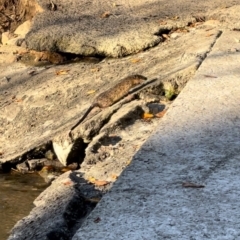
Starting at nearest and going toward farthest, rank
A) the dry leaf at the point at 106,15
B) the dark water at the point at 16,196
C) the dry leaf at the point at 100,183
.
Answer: the dry leaf at the point at 100,183, the dark water at the point at 16,196, the dry leaf at the point at 106,15

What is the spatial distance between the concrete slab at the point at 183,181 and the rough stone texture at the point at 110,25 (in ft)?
9.40

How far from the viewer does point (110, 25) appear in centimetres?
757

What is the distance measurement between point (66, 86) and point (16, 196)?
2.07m

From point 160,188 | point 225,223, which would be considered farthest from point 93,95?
point 225,223

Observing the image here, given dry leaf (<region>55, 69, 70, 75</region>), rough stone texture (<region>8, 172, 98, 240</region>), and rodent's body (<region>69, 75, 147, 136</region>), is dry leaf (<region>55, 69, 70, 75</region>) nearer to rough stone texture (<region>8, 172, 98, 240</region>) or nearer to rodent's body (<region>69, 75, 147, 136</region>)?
rodent's body (<region>69, 75, 147, 136</region>)

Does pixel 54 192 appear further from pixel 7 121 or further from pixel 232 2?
pixel 232 2

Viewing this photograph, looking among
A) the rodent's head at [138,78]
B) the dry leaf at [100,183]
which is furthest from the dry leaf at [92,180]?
the rodent's head at [138,78]

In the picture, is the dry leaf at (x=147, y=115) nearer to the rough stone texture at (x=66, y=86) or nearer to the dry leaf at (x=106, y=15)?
the rough stone texture at (x=66, y=86)

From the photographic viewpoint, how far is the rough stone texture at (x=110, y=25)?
7066 mm

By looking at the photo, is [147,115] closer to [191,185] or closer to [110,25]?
[191,185]

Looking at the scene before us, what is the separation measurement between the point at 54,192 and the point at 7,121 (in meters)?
2.50

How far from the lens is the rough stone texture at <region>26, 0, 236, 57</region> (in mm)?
7066

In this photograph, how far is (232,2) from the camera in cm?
759

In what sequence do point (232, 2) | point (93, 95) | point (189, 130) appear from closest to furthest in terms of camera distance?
point (189, 130)
point (93, 95)
point (232, 2)
